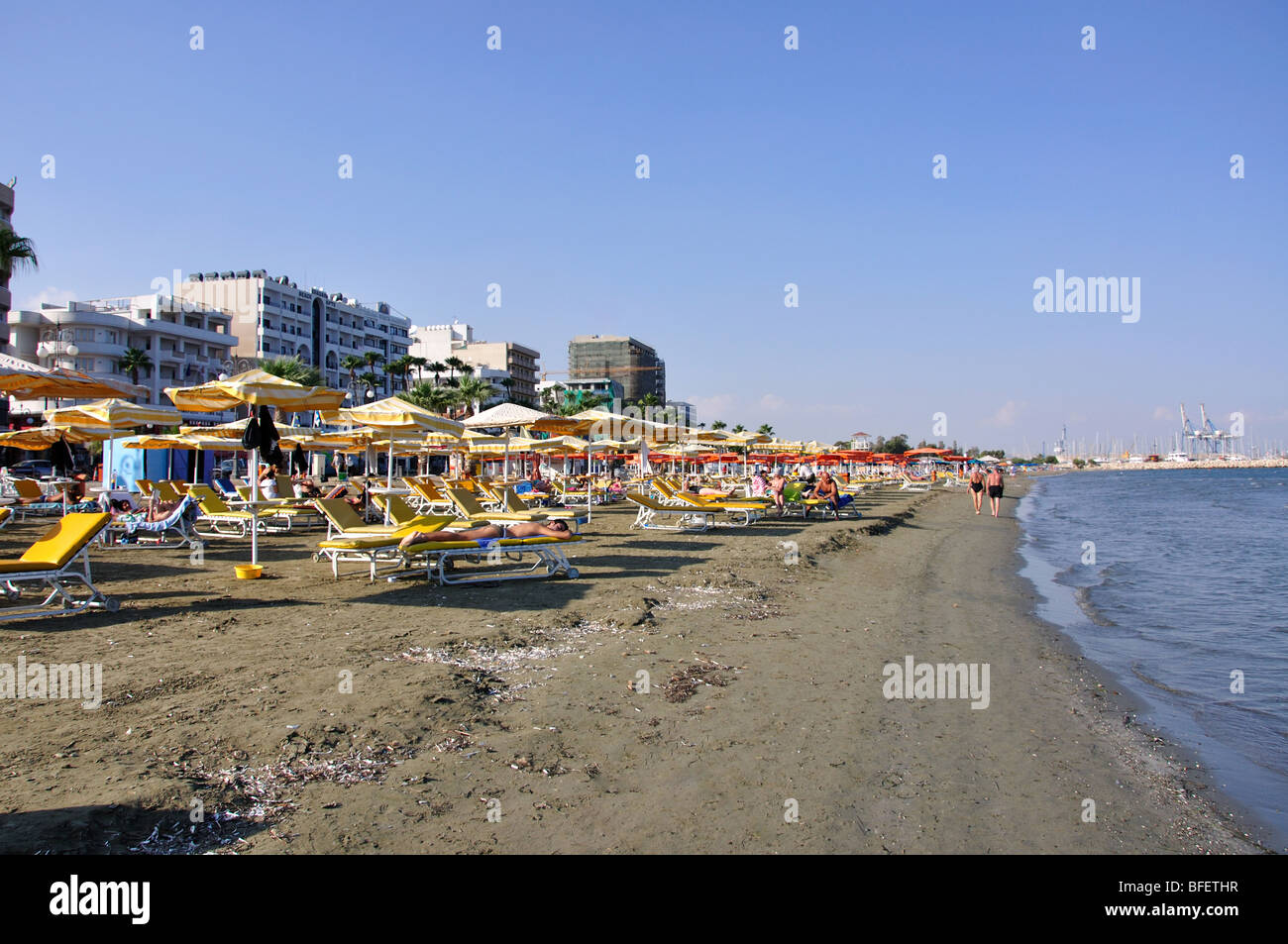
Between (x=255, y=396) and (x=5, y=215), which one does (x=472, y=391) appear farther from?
(x=255, y=396)

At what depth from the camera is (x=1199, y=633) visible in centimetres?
938

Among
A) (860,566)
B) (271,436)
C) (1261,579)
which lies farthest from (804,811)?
(1261,579)

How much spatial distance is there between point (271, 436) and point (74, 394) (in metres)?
3.72

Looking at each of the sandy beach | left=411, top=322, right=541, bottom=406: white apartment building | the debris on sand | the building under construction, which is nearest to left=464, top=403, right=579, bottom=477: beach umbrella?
the sandy beach

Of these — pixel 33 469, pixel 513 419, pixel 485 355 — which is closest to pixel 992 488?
pixel 513 419

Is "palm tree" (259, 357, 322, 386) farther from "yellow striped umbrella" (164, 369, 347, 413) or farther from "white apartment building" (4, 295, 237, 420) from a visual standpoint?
Answer: "yellow striped umbrella" (164, 369, 347, 413)

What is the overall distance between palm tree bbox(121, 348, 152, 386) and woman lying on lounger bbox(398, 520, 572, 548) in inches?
2099

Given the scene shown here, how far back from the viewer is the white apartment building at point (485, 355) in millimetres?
107250

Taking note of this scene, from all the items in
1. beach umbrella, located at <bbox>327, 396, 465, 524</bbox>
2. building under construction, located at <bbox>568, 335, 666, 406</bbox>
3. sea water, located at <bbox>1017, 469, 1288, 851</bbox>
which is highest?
building under construction, located at <bbox>568, 335, 666, 406</bbox>

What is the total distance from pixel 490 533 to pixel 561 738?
17.0 ft

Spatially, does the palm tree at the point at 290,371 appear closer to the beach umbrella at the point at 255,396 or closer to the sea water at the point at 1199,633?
the beach umbrella at the point at 255,396

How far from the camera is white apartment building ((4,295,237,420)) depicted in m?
51.7
